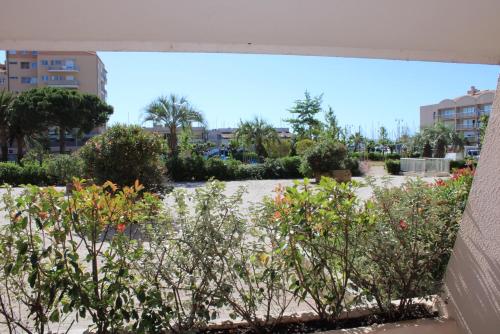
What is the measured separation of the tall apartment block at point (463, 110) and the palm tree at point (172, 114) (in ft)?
160

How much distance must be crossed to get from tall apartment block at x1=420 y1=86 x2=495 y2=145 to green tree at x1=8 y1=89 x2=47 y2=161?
5404cm

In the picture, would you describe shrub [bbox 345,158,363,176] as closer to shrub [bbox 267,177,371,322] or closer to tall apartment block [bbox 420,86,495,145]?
shrub [bbox 267,177,371,322]

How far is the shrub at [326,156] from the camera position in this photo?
19.0 metres

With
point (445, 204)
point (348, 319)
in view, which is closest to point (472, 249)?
point (445, 204)

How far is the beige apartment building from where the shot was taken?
62.3 m

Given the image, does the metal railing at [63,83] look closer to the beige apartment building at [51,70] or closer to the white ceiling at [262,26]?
the beige apartment building at [51,70]

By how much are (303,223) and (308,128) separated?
39.0m

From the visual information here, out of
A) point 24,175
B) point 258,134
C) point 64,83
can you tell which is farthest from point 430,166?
point 64,83

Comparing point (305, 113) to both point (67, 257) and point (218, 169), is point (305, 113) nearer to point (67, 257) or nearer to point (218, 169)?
point (218, 169)

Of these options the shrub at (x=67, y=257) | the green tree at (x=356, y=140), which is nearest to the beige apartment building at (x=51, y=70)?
the green tree at (x=356, y=140)

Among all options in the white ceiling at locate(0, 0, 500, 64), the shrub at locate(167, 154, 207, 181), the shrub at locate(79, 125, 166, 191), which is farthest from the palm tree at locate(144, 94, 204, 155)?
the white ceiling at locate(0, 0, 500, 64)

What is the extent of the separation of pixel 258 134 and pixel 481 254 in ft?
109

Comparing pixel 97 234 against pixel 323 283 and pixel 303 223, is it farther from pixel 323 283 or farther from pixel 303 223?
pixel 323 283

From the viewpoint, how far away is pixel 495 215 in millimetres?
2295
